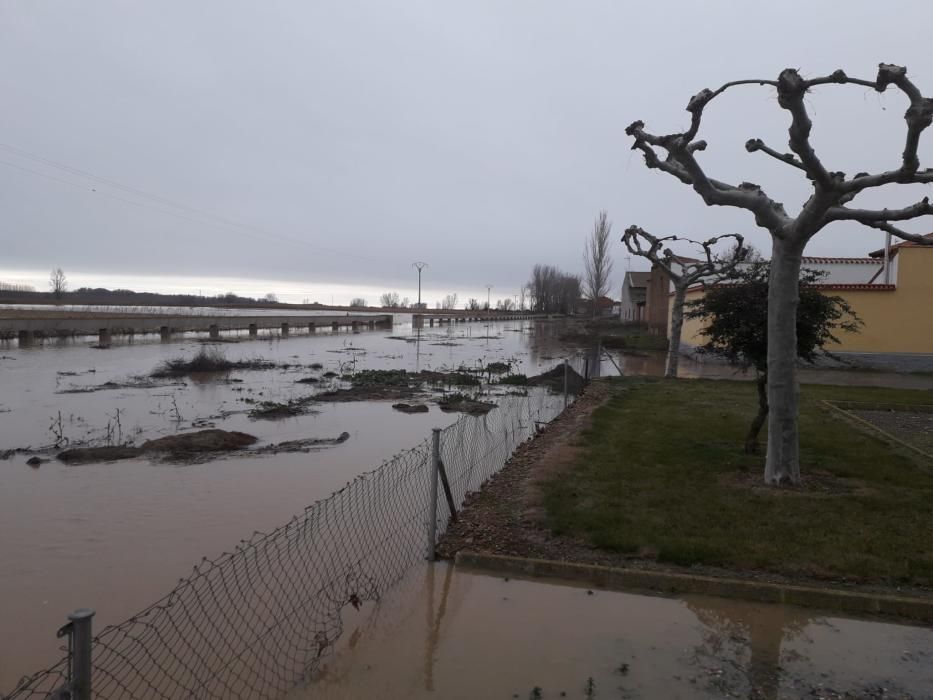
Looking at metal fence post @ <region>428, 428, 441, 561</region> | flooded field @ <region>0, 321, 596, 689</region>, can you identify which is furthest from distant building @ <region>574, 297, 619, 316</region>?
metal fence post @ <region>428, 428, 441, 561</region>

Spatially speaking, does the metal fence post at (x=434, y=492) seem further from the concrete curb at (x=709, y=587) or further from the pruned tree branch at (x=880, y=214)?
the pruned tree branch at (x=880, y=214)


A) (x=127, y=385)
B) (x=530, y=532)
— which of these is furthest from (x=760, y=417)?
(x=127, y=385)

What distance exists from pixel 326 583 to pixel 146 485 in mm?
4606

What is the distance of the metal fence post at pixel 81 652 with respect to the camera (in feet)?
7.60

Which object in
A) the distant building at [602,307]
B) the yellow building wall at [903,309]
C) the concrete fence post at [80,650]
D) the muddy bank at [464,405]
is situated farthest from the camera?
the distant building at [602,307]

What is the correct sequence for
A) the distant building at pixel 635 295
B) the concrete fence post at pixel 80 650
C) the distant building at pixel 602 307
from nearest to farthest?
the concrete fence post at pixel 80 650
the distant building at pixel 635 295
the distant building at pixel 602 307

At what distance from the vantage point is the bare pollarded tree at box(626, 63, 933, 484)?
20.0ft

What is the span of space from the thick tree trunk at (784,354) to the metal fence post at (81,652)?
6821 millimetres

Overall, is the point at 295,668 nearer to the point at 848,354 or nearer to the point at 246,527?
the point at 246,527

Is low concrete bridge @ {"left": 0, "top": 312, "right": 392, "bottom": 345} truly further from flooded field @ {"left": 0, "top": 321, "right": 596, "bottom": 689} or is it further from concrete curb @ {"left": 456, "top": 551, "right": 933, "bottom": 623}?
concrete curb @ {"left": 456, "top": 551, "right": 933, "bottom": 623}

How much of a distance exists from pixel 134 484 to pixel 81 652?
738 cm

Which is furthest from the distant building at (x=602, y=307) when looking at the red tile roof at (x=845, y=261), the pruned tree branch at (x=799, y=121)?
the pruned tree branch at (x=799, y=121)

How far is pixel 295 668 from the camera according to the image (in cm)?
415

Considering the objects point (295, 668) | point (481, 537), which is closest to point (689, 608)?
point (481, 537)
